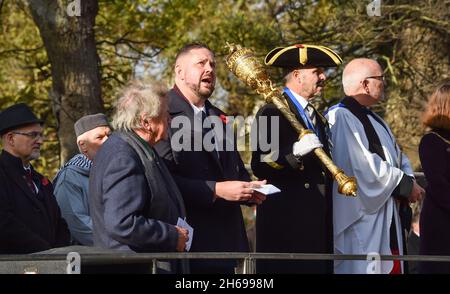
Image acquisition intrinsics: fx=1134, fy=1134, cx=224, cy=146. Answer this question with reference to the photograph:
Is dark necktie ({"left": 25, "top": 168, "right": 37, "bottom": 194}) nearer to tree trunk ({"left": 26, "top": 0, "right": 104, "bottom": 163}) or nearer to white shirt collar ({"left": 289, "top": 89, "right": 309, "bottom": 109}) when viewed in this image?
white shirt collar ({"left": 289, "top": 89, "right": 309, "bottom": 109})

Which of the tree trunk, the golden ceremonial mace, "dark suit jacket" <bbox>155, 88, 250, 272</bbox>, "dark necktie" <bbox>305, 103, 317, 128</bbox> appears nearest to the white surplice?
"dark necktie" <bbox>305, 103, 317, 128</bbox>

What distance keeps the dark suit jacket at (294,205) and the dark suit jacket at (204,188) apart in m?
0.45

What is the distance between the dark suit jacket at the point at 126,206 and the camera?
5902 millimetres

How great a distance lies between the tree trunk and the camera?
35.8 ft

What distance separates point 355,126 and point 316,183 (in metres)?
0.59

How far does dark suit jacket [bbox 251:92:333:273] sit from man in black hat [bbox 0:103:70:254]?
4.49ft

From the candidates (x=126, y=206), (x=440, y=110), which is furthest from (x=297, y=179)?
(x=126, y=206)

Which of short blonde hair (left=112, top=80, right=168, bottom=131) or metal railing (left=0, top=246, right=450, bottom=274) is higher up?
short blonde hair (left=112, top=80, right=168, bottom=131)

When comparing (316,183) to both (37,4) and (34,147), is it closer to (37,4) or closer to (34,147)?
(34,147)

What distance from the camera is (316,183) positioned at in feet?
25.1

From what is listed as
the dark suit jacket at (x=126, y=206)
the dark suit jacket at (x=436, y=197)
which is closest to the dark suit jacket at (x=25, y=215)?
the dark suit jacket at (x=126, y=206)
